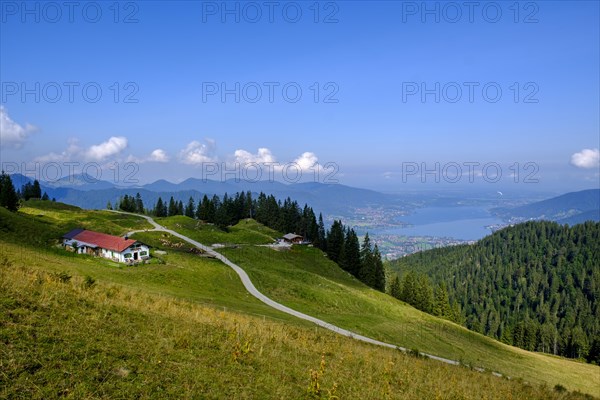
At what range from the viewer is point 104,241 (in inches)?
2286

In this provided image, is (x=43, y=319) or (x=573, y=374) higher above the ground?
(x=43, y=319)

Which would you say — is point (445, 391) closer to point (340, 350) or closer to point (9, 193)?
point (340, 350)

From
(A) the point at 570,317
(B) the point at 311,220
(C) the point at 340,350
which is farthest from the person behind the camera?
(A) the point at 570,317

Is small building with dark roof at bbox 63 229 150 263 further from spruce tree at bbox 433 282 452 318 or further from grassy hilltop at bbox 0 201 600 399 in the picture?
spruce tree at bbox 433 282 452 318

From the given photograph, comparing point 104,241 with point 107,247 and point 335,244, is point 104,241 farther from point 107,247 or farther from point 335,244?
point 335,244

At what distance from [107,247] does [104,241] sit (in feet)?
7.42

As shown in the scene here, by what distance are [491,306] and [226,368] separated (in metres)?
212

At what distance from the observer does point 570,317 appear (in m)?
Result: 176

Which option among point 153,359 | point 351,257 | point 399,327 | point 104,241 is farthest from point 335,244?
point 153,359

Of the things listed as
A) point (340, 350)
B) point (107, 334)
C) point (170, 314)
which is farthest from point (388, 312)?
point (107, 334)

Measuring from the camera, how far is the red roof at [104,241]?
55719 millimetres

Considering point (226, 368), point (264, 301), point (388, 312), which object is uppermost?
point (226, 368)

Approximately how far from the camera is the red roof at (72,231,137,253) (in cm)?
5572

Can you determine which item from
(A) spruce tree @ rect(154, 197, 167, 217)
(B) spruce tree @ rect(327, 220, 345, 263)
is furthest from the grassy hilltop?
(A) spruce tree @ rect(154, 197, 167, 217)
